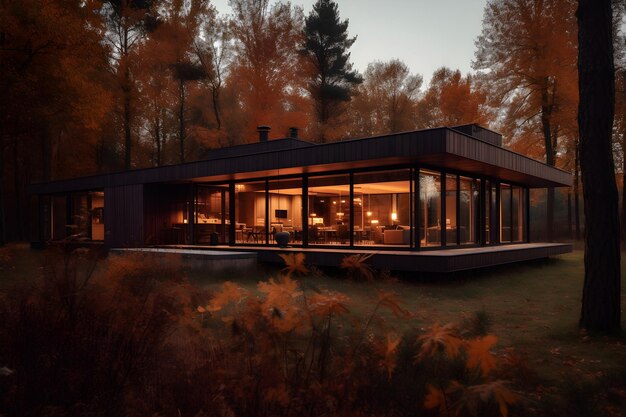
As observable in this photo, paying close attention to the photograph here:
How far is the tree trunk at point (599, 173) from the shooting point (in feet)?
18.0

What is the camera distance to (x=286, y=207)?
47.9 ft

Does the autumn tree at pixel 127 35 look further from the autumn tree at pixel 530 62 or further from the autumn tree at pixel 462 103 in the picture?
the autumn tree at pixel 530 62

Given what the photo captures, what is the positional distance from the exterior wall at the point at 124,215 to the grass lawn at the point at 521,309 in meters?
3.81

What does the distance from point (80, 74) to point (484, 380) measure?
1562cm

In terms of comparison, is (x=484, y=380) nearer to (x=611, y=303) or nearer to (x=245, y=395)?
(x=245, y=395)

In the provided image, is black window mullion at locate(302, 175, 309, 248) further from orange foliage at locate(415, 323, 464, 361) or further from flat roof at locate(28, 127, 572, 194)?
orange foliage at locate(415, 323, 464, 361)

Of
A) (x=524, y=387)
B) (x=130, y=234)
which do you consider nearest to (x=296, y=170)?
(x=130, y=234)

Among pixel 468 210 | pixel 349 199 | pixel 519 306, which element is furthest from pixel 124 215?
pixel 519 306

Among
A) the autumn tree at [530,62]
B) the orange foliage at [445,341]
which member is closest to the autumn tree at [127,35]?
the autumn tree at [530,62]

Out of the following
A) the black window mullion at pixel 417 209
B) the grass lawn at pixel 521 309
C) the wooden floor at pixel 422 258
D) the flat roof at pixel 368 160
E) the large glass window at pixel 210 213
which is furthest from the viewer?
the large glass window at pixel 210 213

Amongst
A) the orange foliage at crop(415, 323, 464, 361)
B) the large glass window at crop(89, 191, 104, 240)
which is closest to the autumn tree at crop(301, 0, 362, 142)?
the large glass window at crop(89, 191, 104, 240)

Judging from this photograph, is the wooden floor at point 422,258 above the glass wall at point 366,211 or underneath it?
underneath

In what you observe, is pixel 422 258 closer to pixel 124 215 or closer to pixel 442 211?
pixel 442 211

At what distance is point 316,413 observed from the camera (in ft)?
9.05
